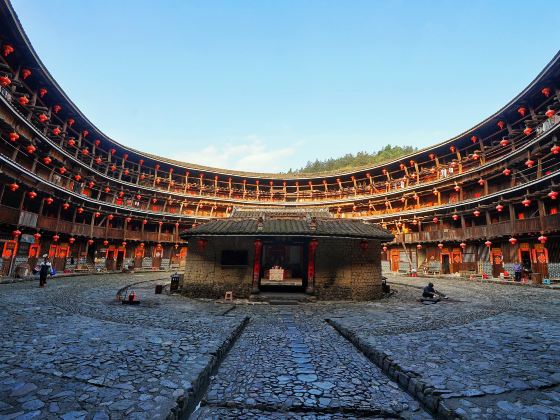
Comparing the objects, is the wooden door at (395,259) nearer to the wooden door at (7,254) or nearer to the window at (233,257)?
the window at (233,257)

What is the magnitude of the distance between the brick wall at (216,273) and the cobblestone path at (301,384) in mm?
6701

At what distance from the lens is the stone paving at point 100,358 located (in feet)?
12.4

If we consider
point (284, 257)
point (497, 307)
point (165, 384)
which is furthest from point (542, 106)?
point (165, 384)

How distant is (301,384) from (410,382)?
1779 millimetres

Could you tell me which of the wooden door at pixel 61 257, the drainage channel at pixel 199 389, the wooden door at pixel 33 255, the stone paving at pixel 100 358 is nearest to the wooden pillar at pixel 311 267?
the stone paving at pixel 100 358

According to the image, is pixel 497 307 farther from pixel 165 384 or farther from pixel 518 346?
pixel 165 384

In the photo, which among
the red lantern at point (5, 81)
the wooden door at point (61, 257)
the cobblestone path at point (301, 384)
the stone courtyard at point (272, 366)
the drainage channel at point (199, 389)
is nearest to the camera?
the drainage channel at point (199, 389)

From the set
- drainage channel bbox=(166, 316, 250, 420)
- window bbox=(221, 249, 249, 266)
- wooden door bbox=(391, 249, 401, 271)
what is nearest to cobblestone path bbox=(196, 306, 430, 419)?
drainage channel bbox=(166, 316, 250, 420)

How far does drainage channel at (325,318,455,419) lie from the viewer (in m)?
4.10

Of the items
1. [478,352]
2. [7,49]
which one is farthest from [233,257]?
[7,49]

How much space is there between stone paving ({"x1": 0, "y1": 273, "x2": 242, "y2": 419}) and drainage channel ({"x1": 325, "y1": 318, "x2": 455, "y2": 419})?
3357mm

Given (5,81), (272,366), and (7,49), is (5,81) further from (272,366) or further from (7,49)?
(272,366)

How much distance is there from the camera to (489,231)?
28.0m

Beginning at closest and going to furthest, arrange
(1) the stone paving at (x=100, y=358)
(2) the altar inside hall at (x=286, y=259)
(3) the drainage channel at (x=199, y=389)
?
(1) the stone paving at (x=100, y=358) < (3) the drainage channel at (x=199, y=389) < (2) the altar inside hall at (x=286, y=259)
